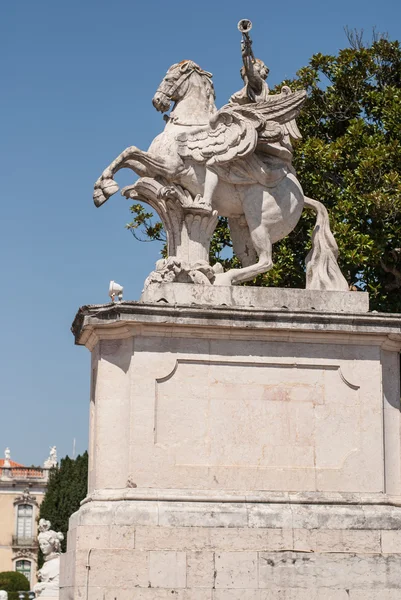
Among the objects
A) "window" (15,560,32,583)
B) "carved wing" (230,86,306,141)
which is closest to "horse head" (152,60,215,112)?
"carved wing" (230,86,306,141)

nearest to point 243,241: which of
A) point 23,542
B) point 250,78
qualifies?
point 250,78

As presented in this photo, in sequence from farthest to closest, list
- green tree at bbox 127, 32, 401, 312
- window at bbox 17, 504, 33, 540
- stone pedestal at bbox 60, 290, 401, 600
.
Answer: window at bbox 17, 504, 33, 540 < green tree at bbox 127, 32, 401, 312 < stone pedestal at bbox 60, 290, 401, 600

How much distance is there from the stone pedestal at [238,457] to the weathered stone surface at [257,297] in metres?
0.07

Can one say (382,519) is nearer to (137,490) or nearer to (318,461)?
(318,461)

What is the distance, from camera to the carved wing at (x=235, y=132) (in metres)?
12.6

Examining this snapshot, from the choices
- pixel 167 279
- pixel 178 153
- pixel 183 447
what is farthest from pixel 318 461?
pixel 178 153

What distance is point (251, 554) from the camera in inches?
430

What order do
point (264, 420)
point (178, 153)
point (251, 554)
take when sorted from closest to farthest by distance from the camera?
1. point (251, 554)
2. point (264, 420)
3. point (178, 153)

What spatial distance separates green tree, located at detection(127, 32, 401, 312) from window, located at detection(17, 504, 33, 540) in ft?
197

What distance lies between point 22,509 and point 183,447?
7193cm

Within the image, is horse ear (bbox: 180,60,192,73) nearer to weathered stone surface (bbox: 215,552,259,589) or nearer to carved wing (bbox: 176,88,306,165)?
carved wing (bbox: 176,88,306,165)

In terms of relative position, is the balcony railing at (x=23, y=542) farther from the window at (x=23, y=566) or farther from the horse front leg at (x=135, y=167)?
the horse front leg at (x=135, y=167)

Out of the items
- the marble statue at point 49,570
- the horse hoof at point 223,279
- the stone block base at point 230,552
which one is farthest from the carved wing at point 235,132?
the marble statue at point 49,570

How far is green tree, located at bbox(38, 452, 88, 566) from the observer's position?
2320 inches
